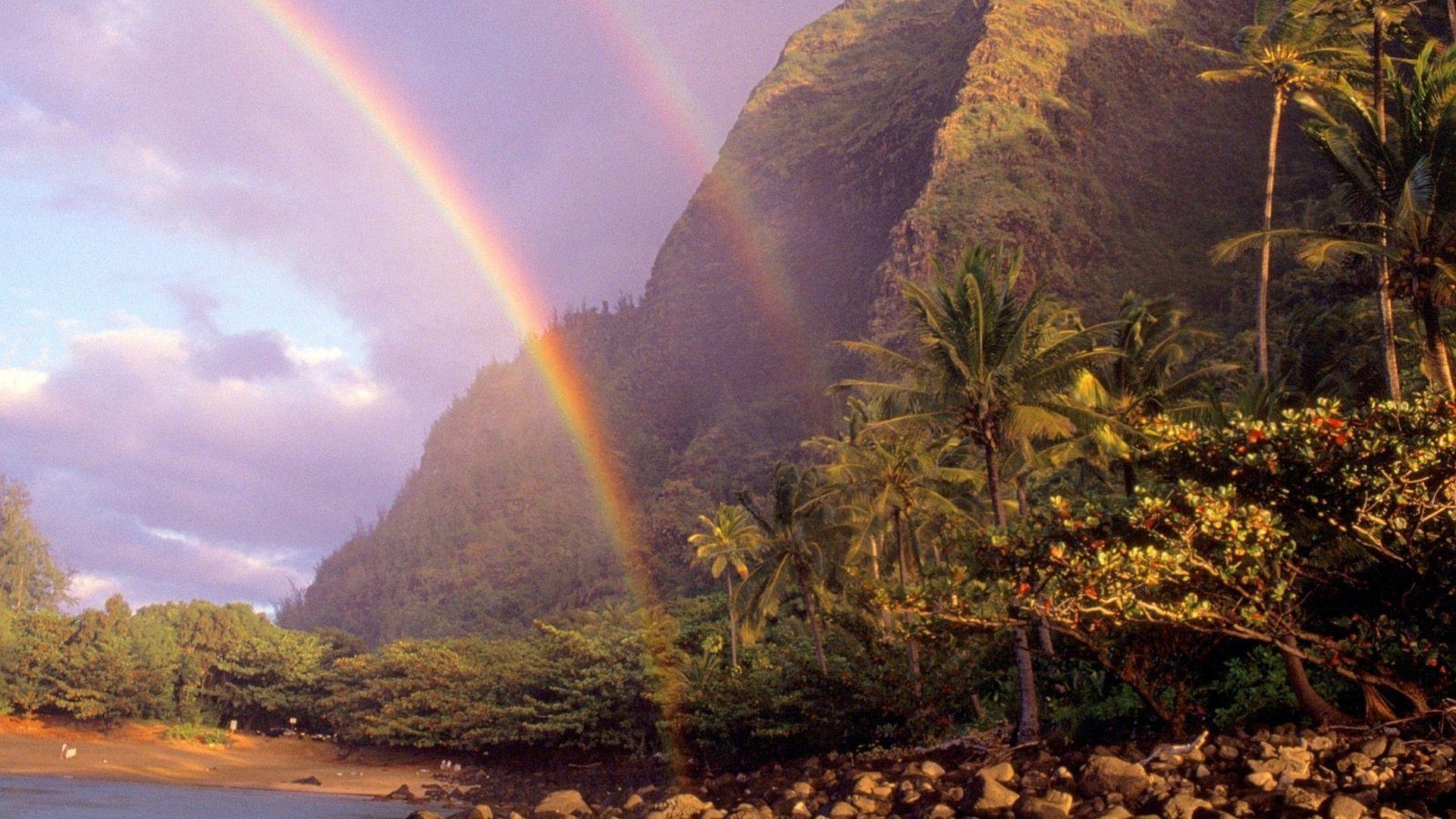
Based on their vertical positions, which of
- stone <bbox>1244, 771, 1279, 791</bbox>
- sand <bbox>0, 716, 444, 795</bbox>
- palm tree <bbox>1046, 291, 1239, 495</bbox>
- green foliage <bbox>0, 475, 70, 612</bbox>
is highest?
Result: green foliage <bbox>0, 475, 70, 612</bbox>

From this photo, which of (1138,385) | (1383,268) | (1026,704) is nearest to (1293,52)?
(1383,268)

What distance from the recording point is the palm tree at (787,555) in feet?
125

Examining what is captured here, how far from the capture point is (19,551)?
87.4 metres

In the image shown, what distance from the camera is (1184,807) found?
15.7m

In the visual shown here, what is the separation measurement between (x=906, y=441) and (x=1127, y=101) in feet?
327

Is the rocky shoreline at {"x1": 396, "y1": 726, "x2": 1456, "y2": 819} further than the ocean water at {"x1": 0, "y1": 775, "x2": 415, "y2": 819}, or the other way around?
the ocean water at {"x1": 0, "y1": 775, "x2": 415, "y2": 819}

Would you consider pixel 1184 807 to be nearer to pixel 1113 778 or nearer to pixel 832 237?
pixel 1113 778

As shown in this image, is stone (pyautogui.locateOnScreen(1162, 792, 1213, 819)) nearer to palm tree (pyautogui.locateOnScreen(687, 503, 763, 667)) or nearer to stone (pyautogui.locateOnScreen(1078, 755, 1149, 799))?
stone (pyautogui.locateOnScreen(1078, 755, 1149, 799))

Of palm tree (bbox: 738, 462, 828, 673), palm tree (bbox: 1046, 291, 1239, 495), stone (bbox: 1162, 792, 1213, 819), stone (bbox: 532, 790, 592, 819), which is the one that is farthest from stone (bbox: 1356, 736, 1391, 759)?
palm tree (bbox: 738, 462, 828, 673)

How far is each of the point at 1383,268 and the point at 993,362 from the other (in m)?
8.00

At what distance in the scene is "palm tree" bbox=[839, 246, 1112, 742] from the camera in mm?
25062

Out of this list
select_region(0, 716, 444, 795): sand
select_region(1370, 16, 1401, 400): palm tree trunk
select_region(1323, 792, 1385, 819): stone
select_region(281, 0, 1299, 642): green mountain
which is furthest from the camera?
select_region(281, 0, 1299, 642): green mountain

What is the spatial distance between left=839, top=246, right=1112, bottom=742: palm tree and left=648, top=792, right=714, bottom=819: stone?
798 cm

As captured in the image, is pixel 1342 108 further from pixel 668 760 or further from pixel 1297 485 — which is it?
pixel 668 760
